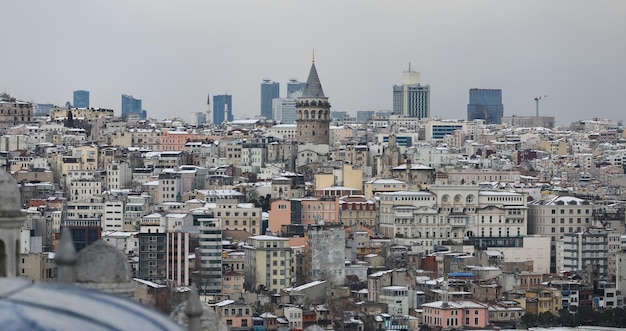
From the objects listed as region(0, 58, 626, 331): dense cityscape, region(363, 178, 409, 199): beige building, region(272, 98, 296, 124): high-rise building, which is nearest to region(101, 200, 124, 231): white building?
region(0, 58, 626, 331): dense cityscape

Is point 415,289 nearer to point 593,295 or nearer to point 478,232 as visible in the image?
point 593,295

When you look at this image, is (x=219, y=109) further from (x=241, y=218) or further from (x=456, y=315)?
(x=456, y=315)

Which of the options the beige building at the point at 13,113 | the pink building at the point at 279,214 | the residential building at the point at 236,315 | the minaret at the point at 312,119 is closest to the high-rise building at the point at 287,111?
the beige building at the point at 13,113

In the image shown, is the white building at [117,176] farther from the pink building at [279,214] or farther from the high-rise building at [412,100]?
the high-rise building at [412,100]

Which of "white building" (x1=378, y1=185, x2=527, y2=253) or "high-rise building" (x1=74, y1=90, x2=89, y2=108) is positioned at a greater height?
"high-rise building" (x1=74, y1=90, x2=89, y2=108)

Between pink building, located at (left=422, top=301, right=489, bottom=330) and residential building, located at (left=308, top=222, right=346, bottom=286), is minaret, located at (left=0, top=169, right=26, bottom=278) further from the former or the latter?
residential building, located at (left=308, top=222, right=346, bottom=286)

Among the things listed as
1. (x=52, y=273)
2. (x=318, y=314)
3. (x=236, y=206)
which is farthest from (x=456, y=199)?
(x=52, y=273)

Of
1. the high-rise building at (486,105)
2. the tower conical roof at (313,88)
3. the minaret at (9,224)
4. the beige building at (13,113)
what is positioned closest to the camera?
the minaret at (9,224)
